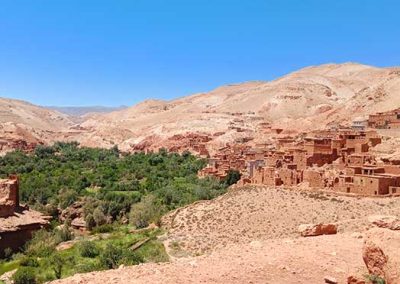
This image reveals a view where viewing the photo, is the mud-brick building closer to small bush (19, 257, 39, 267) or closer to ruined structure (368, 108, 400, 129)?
small bush (19, 257, 39, 267)

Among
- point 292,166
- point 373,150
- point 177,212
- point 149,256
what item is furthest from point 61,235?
point 373,150

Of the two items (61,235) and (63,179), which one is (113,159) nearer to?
(63,179)

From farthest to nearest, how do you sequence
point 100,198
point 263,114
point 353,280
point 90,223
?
point 263,114 < point 100,198 < point 90,223 < point 353,280

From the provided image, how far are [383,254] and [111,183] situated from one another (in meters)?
34.0

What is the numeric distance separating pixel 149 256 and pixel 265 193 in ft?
28.8

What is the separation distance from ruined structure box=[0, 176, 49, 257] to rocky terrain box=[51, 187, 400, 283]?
6.23 m

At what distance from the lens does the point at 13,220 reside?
2314 centimetres

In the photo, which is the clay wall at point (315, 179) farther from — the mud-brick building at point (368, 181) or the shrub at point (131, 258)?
the shrub at point (131, 258)

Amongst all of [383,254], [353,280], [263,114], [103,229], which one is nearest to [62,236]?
[103,229]

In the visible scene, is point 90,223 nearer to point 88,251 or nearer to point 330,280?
point 88,251

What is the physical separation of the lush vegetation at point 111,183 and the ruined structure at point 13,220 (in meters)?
4.33

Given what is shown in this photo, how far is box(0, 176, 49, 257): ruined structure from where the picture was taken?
22.1 meters

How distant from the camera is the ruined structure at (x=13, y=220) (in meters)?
22.1

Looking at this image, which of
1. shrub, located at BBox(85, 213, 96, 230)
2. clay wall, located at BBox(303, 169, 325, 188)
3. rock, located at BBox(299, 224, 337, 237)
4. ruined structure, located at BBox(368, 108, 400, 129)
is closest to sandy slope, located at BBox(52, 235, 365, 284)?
rock, located at BBox(299, 224, 337, 237)
